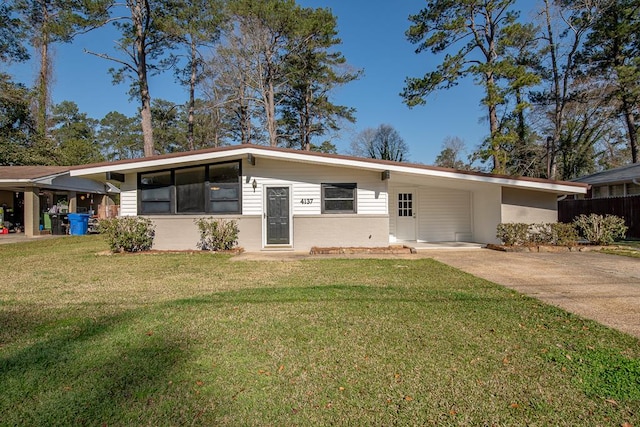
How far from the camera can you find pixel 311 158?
355 inches

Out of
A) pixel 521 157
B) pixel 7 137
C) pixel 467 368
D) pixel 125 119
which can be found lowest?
pixel 467 368

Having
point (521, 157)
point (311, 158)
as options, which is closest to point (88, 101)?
point (311, 158)

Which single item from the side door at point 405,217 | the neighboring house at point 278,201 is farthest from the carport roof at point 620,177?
the side door at point 405,217

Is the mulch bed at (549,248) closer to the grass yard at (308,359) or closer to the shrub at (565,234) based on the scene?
the shrub at (565,234)

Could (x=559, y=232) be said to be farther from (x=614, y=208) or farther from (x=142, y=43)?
(x=142, y=43)

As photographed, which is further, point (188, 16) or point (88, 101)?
point (88, 101)

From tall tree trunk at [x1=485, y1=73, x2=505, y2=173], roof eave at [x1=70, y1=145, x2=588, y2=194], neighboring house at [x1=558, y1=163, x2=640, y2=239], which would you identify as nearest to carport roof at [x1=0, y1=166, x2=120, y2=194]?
roof eave at [x1=70, y1=145, x2=588, y2=194]

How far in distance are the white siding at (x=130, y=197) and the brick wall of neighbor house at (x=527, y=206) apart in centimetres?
1080

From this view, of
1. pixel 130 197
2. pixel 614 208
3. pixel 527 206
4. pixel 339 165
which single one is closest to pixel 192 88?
pixel 130 197

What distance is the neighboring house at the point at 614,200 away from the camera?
1226 centimetres

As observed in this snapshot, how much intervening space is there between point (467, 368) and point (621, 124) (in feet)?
90.1

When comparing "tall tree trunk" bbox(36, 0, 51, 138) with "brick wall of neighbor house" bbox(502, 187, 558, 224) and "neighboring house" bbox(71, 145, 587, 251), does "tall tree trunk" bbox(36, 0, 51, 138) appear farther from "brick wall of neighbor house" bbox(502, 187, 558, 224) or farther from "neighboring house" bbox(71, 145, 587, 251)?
"brick wall of neighbor house" bbox(502, 187, 558, 224)

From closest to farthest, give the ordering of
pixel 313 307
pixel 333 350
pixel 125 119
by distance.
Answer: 1. pixel 333 350
2. pixel 313 307
3. pixel 125 119

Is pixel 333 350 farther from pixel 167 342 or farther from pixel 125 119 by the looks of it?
pixel 125 119
